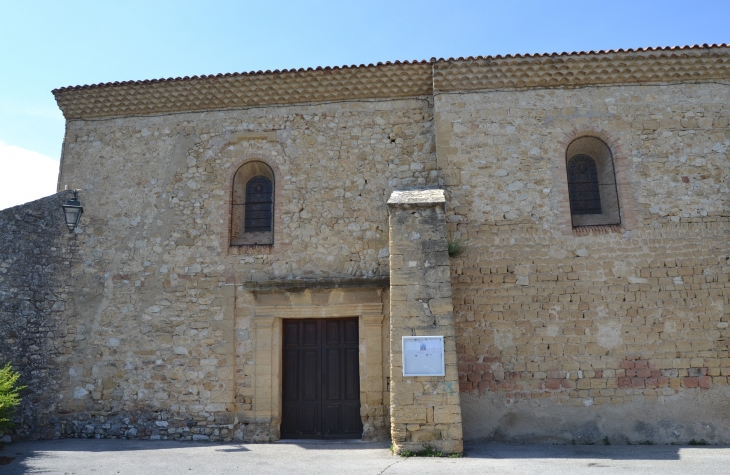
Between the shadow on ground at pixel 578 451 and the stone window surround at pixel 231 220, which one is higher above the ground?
the stone window surround at pixel 231 220

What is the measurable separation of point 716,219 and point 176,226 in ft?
27.6

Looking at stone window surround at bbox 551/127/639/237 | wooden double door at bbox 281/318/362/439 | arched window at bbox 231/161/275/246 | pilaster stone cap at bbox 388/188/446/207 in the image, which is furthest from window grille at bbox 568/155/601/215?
arched window at bbox 231/161/275/246

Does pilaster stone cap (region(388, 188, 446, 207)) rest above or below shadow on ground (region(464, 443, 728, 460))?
above

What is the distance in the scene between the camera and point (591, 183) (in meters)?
8.62

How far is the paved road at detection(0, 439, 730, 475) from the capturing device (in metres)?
5.61

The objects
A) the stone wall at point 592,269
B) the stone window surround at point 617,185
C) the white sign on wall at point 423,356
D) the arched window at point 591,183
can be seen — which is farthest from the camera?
the arched window at point 591,183

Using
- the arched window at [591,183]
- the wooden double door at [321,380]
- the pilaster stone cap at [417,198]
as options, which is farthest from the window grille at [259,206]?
the arched window at [591,183]

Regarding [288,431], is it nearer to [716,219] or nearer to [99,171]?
[99,171]

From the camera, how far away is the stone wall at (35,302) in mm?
8195

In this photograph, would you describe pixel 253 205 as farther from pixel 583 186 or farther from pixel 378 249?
pixel 583 186

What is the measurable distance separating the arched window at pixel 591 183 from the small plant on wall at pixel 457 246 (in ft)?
5.92

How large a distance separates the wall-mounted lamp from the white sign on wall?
235 inches

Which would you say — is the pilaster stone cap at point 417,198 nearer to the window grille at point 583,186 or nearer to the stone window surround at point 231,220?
the stone window surround at point 231,220

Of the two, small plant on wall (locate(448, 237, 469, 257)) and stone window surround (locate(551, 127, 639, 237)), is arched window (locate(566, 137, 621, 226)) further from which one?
small plant on wall (locate(448, 237, 469, 257))
